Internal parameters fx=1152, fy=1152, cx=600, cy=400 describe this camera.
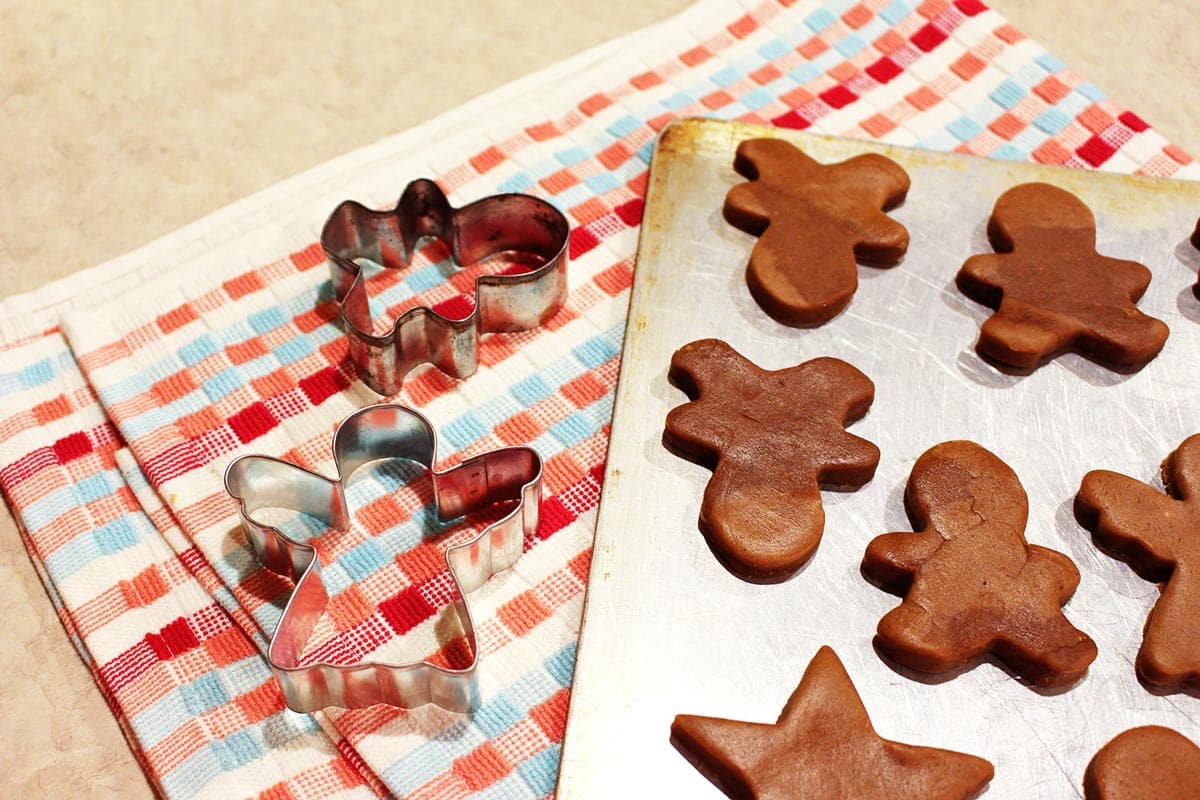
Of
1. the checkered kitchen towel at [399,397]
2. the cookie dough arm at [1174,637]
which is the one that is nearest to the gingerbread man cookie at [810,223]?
the checkered kitchen towel at [399,397]

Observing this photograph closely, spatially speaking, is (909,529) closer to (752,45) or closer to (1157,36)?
(752,45)

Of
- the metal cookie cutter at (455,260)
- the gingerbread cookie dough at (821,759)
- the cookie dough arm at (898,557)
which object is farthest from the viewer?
the metal cookie cutter at (455,260)

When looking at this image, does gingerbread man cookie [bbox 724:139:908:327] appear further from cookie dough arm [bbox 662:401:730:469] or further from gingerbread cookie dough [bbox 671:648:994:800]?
gingerbread cookie dough [bbox 671:648:994:800]

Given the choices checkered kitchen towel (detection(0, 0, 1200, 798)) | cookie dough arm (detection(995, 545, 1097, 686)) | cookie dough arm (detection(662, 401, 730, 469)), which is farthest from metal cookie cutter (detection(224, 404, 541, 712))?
cookie dough arm (detection(995, 545, 1097, 686))

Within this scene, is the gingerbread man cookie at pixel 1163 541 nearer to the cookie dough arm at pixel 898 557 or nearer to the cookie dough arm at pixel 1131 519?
the cookie dough arm at pixel 1131 519

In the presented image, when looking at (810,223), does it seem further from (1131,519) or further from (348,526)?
(348,526)

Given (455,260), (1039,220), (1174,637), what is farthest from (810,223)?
(1174,637)

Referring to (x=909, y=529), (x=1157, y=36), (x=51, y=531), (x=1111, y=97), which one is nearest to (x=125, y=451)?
(x=51, y=531)

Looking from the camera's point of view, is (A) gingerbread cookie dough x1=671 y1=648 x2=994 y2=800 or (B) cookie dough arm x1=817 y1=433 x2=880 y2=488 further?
(B) cookie dough arm x1=817 y1=433 x2=880 y2=488
